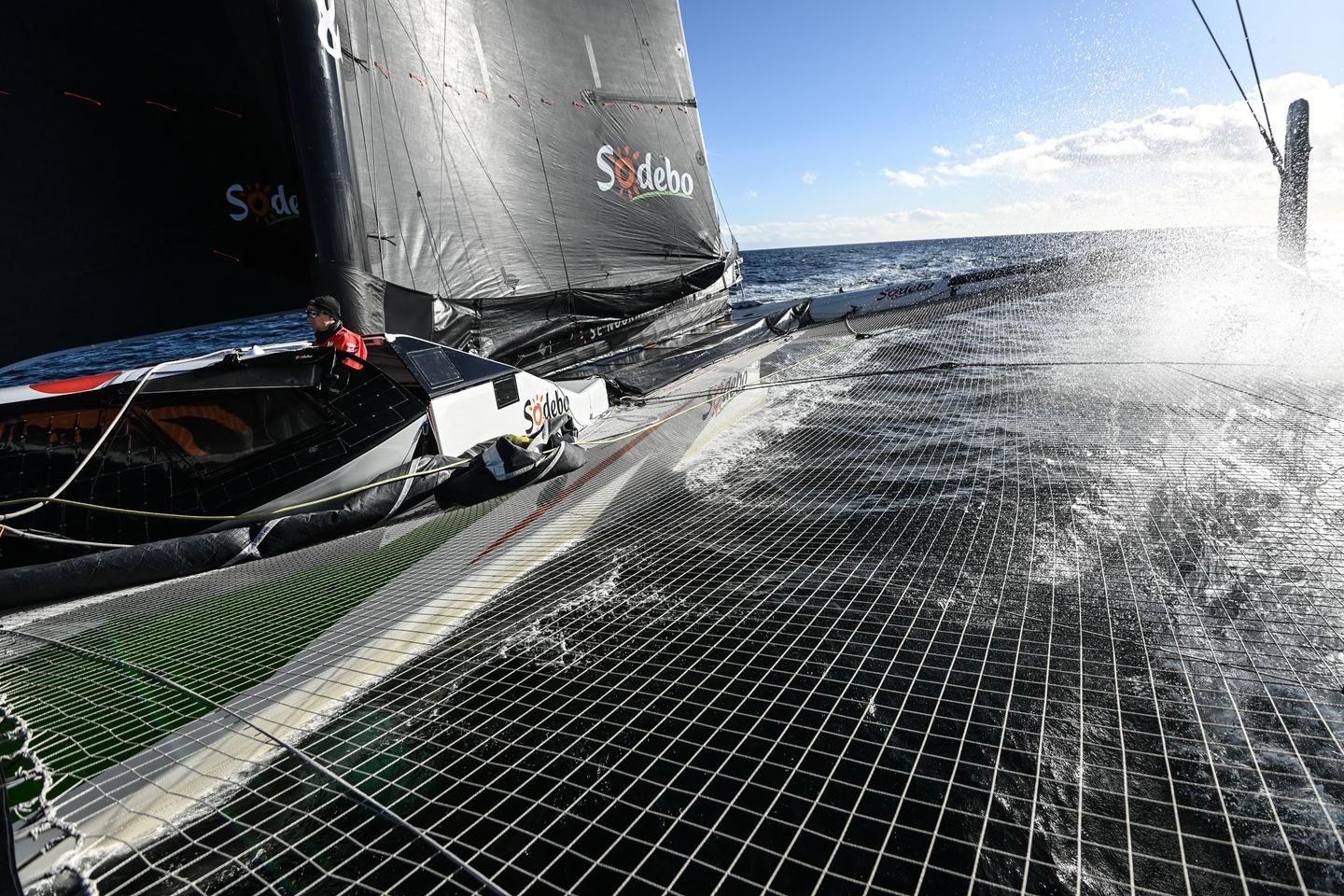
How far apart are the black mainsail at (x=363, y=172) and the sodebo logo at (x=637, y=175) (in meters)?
0.04

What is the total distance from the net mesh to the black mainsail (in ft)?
11.4

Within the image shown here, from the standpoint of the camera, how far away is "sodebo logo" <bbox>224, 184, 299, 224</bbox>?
866cm

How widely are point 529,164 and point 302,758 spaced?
7.33 metres

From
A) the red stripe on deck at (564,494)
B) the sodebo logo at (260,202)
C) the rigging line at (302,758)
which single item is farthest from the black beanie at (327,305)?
the sodebo logo at (260,202)

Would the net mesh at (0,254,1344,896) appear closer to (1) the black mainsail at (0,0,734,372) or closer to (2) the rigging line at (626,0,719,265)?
(1) the black mainsail at (0,0,734,372)

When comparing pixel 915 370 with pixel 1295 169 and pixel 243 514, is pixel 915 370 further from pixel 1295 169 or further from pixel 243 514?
pixel 243 514

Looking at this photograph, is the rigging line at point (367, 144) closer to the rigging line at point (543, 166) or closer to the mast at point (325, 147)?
the mast at point (325, 147)

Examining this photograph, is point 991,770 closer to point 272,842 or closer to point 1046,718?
point 1046,718

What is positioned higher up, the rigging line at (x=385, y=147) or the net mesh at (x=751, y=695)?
the rigging line at (x=385, y=147)

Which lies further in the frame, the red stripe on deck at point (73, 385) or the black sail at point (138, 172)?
the black sail at point (138, 172)

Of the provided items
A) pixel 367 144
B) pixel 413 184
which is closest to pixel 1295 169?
pixel 413 184

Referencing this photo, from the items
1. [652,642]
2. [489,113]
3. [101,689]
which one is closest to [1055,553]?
[652,642]

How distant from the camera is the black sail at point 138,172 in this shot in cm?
730

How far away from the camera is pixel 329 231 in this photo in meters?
5.37
